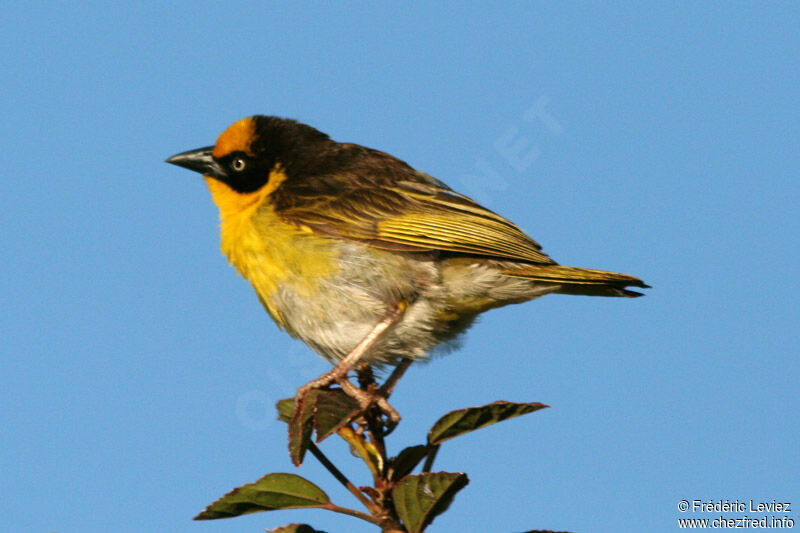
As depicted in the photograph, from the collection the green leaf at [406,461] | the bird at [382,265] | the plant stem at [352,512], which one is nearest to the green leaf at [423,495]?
the plant stem at [352,512]

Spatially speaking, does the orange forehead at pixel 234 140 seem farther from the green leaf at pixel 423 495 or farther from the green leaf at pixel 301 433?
the green leaf at pixel 423 495

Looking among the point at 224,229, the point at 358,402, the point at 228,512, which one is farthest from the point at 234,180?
the point at 228,512

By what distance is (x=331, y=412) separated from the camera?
280cm

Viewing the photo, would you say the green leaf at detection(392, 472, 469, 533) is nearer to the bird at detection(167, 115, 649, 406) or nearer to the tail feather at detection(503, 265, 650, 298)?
the bird at detection(167, 115, 649, 406)

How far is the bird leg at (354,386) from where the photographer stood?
3264 millimetres

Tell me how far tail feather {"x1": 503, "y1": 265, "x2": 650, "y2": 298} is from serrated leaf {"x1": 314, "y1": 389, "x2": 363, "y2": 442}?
1.50 m

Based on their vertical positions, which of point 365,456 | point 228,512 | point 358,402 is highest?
point 358,402

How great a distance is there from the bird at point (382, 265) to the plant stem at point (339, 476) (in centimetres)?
138

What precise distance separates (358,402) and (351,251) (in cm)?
134

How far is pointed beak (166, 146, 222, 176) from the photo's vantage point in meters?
4.89

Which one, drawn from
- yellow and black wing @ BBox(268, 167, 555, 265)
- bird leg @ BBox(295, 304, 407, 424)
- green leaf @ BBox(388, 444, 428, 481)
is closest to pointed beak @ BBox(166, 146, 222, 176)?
yellow and black wing @ BBox(268, 167, 555, 265)

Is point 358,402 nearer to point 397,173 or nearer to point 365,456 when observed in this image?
point 365,456

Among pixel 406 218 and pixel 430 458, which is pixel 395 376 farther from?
pixel 430 458

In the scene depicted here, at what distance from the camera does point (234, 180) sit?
483cm
